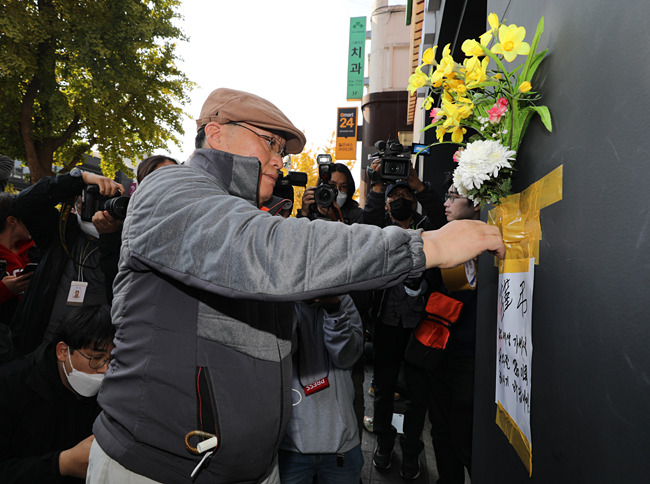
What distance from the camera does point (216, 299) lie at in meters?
1.34

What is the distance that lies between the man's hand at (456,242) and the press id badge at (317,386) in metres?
1.35

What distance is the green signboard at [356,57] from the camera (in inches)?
769

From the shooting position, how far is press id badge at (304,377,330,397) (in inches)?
93.4

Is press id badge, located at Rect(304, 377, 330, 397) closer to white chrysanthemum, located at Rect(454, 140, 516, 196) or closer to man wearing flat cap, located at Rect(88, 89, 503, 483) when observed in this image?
man wearing flat cap, located at Rect(88, 89, 503, 483)

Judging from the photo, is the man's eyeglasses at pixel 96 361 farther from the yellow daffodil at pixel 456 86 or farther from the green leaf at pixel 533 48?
the green leaf at pixel 533 48

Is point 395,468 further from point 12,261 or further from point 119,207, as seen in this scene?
point 12,261

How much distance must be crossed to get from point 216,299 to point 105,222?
6.56 ft

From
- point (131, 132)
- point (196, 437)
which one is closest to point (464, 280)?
point (196, 437)

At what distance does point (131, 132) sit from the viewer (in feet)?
49.6

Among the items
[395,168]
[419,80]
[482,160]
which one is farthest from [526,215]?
[395,168]

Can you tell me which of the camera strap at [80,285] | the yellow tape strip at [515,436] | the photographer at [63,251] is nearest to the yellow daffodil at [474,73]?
the yellow tape strip at [515,436]

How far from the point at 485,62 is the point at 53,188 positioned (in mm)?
2955

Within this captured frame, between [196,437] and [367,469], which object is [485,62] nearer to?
[196,437]

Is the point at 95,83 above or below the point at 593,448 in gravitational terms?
above
